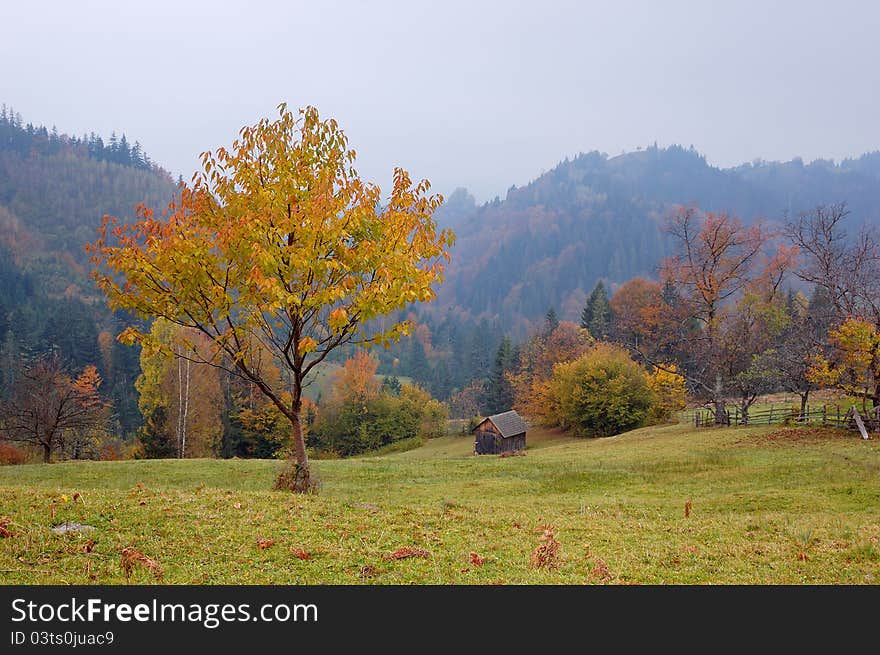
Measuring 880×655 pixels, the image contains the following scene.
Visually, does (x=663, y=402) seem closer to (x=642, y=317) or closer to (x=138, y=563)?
(x=642, y=317)

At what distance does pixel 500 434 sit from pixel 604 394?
34.8 feet

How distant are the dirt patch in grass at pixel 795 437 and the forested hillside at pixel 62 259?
47.3 m

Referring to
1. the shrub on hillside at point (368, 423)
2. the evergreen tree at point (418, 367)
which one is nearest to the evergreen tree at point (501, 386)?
the shrub on hillside at point (368, 423)

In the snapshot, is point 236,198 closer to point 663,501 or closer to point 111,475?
point 663,501

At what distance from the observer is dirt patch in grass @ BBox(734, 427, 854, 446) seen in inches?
1061

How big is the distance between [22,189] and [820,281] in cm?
20703

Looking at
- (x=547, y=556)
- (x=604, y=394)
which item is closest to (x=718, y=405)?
(x=604, y=394)

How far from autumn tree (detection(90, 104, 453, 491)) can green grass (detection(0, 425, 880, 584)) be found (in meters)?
3.33

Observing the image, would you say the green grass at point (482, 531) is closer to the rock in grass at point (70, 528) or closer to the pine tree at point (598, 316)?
the rock in grass at point (70, 528)

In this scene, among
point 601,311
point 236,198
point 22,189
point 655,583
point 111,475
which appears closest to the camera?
point 655,583

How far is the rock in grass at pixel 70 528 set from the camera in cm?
809

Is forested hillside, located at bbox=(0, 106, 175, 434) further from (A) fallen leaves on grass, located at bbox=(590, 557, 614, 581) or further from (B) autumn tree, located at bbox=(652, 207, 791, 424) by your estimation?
(A) fallen leaves on grass, located at bbox=(590, 557, 614, 581)
